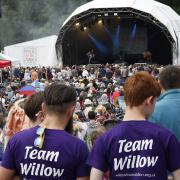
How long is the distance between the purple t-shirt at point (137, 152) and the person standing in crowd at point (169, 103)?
0.75m

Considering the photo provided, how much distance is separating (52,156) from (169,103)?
3.62ft

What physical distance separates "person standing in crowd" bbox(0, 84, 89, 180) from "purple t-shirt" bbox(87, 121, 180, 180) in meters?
0.11

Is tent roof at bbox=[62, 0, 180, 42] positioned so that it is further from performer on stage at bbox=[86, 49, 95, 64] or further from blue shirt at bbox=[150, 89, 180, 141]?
blue shirt at bbox=[150, 89, 180, 141]

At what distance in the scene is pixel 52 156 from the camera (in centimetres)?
330

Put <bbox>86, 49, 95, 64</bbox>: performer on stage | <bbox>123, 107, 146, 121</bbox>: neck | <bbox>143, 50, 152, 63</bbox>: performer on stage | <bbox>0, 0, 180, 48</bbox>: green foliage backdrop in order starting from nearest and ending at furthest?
<bbox>123, 107, 146, 121</bbox>: neck, <bbox>143, 50, 152, 63</bbox>: performer on stage, <bbox>86, 49, 95, 64</bbox>: performer on stage, <bbox>0, 0, 180, 48</bbox>: green foliage backdrop

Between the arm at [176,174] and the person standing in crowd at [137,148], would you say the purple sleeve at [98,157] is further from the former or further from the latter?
the arm at [176,174]

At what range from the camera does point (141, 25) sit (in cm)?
3778

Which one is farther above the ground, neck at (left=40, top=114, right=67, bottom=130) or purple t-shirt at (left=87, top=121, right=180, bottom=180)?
neck at (left=40, top=114, right=67, bottom=130)

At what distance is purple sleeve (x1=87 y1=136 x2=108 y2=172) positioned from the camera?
3254 mm

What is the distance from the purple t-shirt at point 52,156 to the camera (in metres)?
3.29

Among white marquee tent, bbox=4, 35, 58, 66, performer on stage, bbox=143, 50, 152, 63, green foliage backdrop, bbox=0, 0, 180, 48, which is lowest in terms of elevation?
performer on stage, bbox=143, 50, 152, 63

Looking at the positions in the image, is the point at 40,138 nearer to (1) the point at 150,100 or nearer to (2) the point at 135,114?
(2) the point at 135,114

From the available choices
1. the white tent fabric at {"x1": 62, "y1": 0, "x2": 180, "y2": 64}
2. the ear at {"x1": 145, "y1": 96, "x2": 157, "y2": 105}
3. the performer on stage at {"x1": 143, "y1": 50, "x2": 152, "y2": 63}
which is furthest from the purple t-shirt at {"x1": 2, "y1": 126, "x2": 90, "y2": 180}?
the performer on stage at {"x1": 143, "y1": 50, "x2": 152, "y2": 63}

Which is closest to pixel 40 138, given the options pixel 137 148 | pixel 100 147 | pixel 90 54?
pixel 100 147
